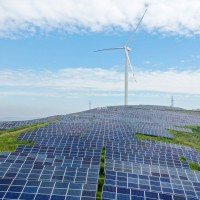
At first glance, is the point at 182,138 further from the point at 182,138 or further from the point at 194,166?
the point at 194,166

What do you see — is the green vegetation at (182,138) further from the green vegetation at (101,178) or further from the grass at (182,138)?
the green vegetation at (101,178)

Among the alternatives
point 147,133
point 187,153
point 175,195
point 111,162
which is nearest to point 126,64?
point 147,133

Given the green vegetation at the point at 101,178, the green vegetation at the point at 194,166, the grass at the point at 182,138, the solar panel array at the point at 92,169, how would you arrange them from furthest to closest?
the grass at the point at 182,138
the green vegetation at the point at 194,166
the green vegetation at the point at 101,178
the solar panel array at the point at 92,169

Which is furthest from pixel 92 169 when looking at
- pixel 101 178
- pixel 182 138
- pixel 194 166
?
pixel 182 138

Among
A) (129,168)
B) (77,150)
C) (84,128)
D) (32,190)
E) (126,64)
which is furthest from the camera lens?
(126,64)

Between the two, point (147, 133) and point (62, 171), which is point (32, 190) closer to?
point (62, 171)

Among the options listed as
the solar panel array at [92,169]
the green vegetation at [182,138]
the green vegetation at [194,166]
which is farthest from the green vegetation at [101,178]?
the green vegetation at [182,138]

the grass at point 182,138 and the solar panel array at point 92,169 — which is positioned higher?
the solar panel array at point 92,169

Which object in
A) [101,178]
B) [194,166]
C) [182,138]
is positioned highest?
[101,178]
